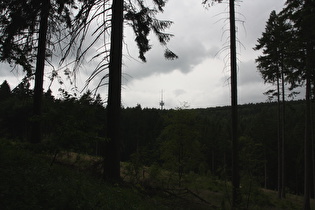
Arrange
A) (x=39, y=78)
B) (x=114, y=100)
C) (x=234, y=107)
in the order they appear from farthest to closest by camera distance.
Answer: (x=39, y=78) < (x=234, y=107) < (x=114, y=100)

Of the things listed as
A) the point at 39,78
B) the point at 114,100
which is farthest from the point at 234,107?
the point at 39,78

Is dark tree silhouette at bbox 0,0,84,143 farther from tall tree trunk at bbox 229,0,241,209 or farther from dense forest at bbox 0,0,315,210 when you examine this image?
tall tree trunk at bbox 229,0,241,209

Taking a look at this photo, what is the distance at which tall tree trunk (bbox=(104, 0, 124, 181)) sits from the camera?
236 inches

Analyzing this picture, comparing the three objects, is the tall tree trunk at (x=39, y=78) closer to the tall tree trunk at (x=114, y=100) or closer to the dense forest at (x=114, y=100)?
the dense forest at (x=114, y=100)

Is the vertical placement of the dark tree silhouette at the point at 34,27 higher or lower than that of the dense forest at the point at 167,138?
higher

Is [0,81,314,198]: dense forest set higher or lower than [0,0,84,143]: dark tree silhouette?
lower

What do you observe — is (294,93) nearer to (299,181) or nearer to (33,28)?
(33,28)

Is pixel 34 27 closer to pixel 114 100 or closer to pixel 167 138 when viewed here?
pixel 114 100

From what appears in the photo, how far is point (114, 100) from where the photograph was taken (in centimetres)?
611

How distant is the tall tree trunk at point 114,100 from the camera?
236 inches

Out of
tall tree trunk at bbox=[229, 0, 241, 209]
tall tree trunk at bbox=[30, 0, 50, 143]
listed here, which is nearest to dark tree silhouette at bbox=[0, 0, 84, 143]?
tall tree trunk at bbox=[30, 0, 50, 143]

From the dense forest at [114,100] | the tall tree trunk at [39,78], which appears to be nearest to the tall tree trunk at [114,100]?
the dense forest at [114,100]

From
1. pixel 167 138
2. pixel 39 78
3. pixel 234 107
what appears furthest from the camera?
pixel 167 138

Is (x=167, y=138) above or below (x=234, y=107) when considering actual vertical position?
below
